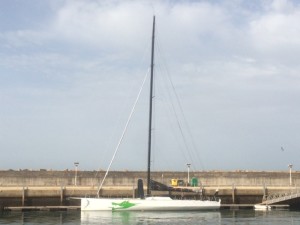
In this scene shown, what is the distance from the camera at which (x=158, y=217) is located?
42.8 metres

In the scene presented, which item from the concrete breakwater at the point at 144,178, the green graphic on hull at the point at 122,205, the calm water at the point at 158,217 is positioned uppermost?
the concrete breakwater at the point at 144,178

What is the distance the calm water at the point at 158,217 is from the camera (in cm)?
3984

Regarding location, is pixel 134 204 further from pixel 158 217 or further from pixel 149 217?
pixel 158 217

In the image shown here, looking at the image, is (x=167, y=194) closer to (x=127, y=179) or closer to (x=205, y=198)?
(x=205, y=198)

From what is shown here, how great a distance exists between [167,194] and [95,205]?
7436 millimetres

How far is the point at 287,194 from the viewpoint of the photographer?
51.4 meters

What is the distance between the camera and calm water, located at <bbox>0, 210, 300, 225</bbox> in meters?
39.8

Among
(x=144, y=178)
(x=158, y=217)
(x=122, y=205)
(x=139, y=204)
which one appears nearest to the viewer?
(x=158, y=217)

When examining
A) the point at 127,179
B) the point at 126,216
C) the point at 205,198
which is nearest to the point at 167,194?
the point at 205,198

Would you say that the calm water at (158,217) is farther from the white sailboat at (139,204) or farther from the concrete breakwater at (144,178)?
the concrete breakwater at (144,178)

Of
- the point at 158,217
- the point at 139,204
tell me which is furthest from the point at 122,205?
the point at 158,217

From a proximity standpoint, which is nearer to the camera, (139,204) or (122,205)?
(122,205)

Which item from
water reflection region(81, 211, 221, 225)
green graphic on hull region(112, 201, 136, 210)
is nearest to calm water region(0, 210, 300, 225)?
water reflection region(81, 211, 221, 225)

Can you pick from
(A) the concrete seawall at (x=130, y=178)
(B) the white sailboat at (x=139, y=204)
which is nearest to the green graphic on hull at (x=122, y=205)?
(B) the white sailboat at (x=139, y=204)
